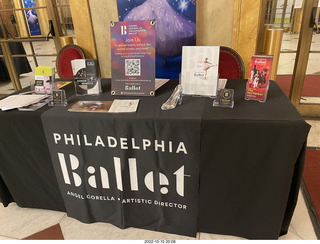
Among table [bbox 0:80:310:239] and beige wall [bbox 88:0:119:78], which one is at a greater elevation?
beige wall [bbox 88:0:119:78]

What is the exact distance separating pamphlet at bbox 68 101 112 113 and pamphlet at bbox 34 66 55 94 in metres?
0.26

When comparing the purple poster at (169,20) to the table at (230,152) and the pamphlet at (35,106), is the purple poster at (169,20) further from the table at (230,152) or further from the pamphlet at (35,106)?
the pamphlet at (35,106)

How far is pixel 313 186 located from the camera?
67.4 inches

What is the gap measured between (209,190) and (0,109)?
1189mm

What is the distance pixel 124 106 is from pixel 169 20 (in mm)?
1139

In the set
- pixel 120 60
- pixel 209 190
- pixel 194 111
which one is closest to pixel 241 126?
pixel 194 111

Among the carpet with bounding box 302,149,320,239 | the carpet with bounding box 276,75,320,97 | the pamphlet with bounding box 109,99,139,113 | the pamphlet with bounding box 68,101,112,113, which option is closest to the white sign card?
the pamphlet with bounding box 109,99,139,113

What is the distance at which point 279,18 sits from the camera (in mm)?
3096

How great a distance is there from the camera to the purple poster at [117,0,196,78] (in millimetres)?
1971

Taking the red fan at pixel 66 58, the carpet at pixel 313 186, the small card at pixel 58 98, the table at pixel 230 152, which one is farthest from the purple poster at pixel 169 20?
the carpet at pixel 313 186

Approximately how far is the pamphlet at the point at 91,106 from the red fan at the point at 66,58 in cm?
103

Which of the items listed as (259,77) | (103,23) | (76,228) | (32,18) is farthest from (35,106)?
(32,18)

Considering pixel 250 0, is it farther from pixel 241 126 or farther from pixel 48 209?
pixel 48 209

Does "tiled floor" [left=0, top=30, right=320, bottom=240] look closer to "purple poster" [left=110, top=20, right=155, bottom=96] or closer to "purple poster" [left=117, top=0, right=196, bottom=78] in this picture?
"purple poster" [left=110, top=20, right=155, bottom=96]
